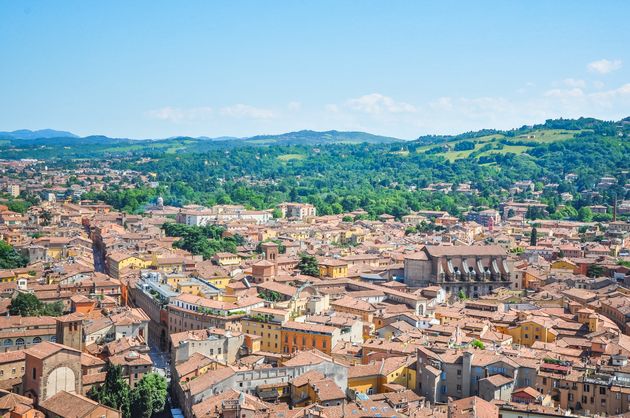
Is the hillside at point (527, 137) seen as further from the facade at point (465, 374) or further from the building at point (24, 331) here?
the building at point (24, 331)

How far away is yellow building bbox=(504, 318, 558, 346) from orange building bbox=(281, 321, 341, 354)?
8.81 metres

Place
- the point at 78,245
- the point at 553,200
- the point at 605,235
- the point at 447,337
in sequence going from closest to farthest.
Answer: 1. the point at 447,337
2. the point at 78,245
3. the point at 605,235
4. the point at 553,200

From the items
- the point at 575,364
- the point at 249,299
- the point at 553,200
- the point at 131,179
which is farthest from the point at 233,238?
the point at 131,179

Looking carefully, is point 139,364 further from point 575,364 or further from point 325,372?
point 575,364

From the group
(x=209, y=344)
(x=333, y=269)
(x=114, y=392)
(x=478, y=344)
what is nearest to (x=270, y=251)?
(x=333, y=269)

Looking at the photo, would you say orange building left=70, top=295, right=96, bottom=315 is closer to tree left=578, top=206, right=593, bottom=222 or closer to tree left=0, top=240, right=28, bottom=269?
tree left=0, top=240, right=28, bottom=269

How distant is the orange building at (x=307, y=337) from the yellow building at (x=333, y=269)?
15.3 meters

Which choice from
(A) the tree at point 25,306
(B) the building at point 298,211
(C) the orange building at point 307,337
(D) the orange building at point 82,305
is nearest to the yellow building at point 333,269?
(C) the orange building at point 307,337

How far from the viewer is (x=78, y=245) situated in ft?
192

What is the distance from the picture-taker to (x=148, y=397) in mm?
28234

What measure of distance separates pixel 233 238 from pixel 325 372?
38241 millimetres

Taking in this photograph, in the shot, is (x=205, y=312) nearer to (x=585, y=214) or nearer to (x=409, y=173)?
(x=585, y=214)

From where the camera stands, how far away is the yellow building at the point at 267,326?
34062 mm

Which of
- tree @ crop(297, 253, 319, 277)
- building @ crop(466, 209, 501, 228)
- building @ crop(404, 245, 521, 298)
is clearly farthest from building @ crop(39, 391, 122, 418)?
building @ crop(466, 209, 501, 228)
